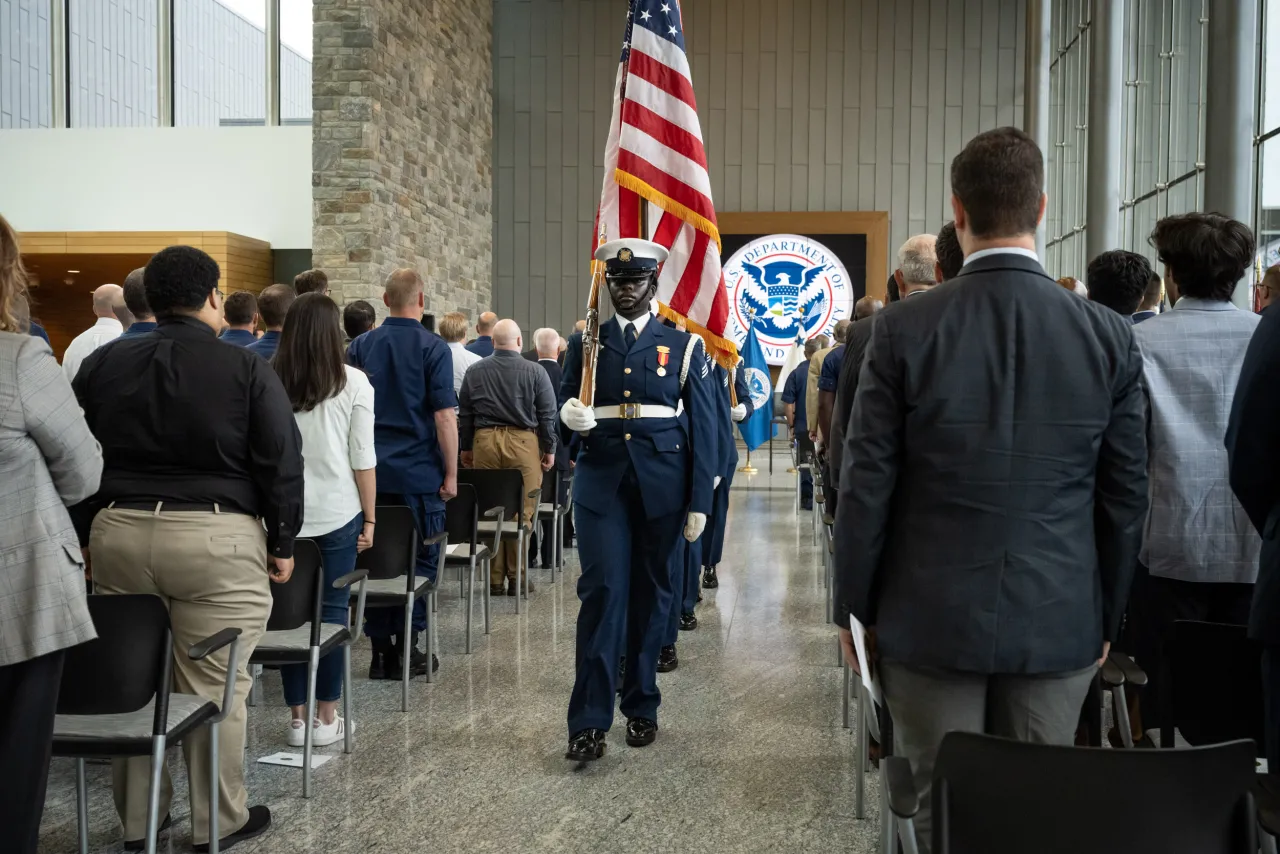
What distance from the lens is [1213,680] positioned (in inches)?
94.9

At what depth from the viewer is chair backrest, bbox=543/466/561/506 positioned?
690cm

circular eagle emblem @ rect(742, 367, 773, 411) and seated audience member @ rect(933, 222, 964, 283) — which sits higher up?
seated audience member @ rect(933, 222, 964, 283)

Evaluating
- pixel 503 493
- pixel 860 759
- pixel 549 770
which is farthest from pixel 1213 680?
pixel 503 493

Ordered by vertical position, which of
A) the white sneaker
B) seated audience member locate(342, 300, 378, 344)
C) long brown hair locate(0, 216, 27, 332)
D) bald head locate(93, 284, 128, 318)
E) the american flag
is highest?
the american flag

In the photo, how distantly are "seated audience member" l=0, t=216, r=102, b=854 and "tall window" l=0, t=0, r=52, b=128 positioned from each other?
12.9 m

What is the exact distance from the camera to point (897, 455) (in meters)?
2.02

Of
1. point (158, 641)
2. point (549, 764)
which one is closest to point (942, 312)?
point (158, 641)

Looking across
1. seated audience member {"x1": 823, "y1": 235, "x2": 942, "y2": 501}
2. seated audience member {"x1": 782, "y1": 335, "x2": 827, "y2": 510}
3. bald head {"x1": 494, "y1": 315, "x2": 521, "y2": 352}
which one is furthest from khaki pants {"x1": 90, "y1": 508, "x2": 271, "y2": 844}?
seated audience member {"x1": 782, "y1": 335, "x2": 827, "y2": 510}

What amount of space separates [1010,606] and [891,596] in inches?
8.0

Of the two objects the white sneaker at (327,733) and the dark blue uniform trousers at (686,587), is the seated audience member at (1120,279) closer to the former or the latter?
the dark blue uniform trousers at (686,587)

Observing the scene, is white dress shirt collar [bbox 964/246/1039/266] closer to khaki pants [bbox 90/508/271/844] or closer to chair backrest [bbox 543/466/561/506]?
khaki pants [bbox 90/508/271/844]

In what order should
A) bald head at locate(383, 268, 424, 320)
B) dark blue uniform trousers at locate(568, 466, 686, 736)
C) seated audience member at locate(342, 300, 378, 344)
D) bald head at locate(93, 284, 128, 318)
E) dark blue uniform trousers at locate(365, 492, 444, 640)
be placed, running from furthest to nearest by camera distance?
1. bald head at locate(93, 284, 128, 318)
2. seated audience member at locate(342, 300, 378, 344)
3. bald head at locate(383, 268, 424, 320)
4. dark blue uniform trousers at locate(365, 492, 444, 640)
5. dark blue uniform trousers at locate(568, 466, 686, 736)

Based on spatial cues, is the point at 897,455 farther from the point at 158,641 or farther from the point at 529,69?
the point at 529,69

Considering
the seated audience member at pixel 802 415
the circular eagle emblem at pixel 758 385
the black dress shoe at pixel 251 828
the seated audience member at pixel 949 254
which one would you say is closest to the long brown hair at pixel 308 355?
the black dress shoe at pixel 251 828
